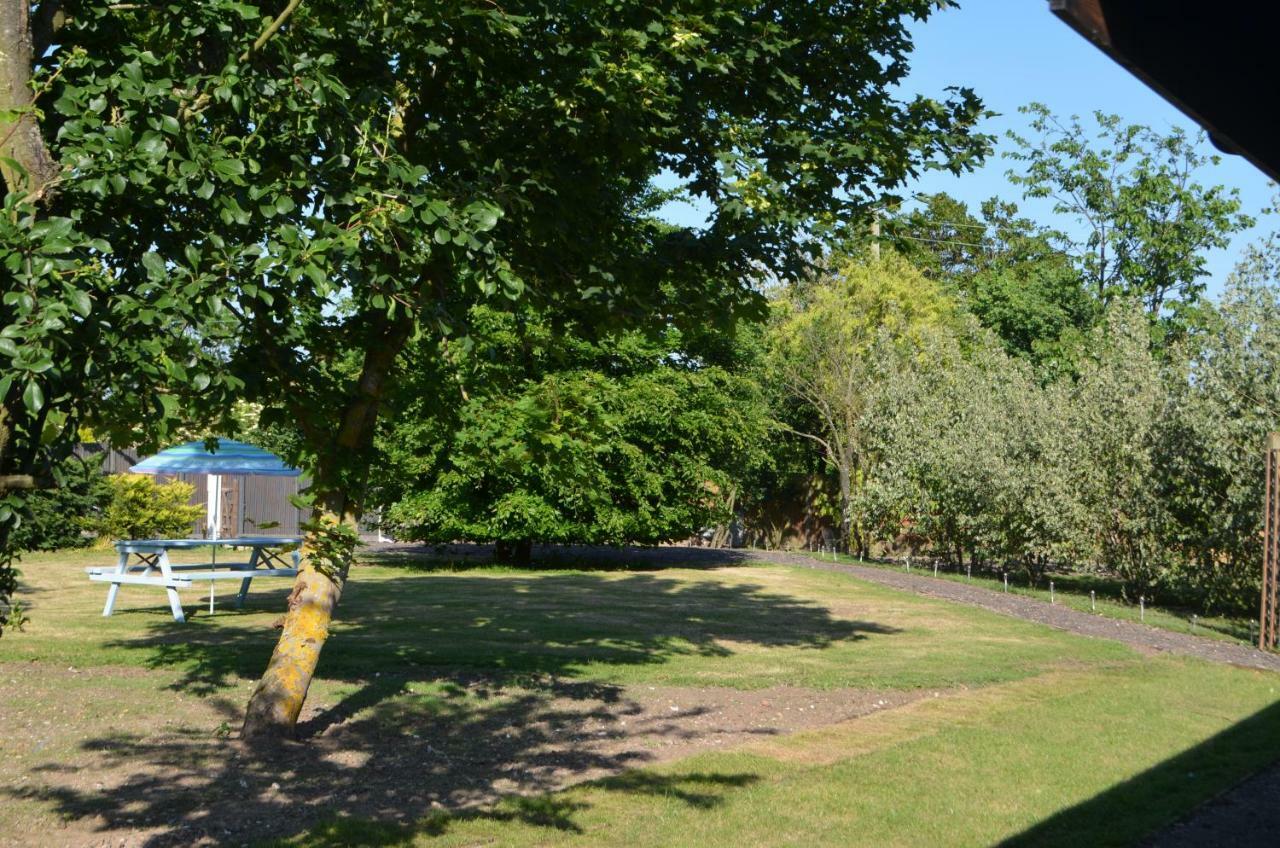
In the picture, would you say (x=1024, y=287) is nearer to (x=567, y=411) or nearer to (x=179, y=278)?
(x=567, y=411)

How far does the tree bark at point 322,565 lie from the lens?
8930mm

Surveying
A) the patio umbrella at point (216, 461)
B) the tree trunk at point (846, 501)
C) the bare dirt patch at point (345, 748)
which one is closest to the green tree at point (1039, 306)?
the tree trunk at point (846, 501)

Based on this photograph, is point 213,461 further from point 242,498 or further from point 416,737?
point 242,498

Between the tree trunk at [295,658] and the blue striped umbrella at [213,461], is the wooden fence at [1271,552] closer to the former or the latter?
the tree trunk at [295,658]

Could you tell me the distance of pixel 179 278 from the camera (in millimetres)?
5555

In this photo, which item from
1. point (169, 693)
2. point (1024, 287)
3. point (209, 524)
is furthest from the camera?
point (1024, 287)

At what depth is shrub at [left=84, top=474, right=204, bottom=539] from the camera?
29.3 m

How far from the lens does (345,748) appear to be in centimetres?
880

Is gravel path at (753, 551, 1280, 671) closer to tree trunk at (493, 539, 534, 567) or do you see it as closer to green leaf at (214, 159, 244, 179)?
tree trunk at (493, 539, 534, 567)

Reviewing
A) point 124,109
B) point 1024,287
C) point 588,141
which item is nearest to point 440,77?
point 588,141

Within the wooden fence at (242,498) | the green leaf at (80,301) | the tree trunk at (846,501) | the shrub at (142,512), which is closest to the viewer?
the green leaf at (80,301)

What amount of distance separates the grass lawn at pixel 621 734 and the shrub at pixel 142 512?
1340 cm

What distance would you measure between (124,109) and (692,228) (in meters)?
6.47

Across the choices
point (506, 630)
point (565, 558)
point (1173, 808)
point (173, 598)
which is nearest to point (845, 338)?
point (565, 558)
